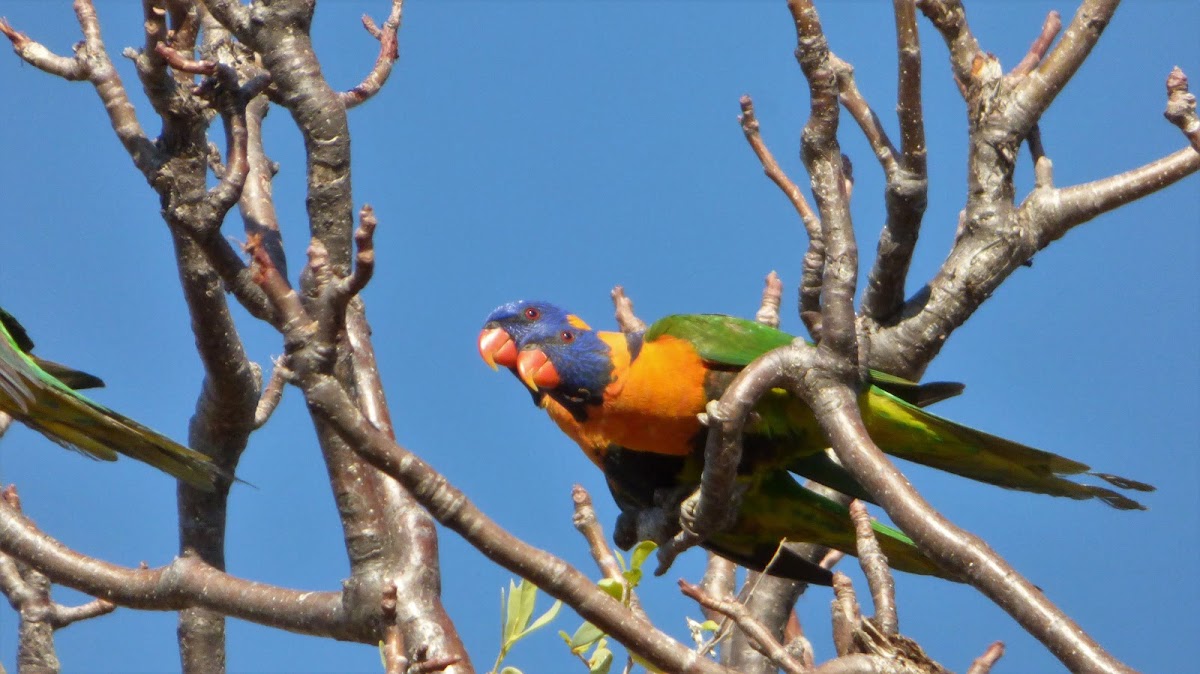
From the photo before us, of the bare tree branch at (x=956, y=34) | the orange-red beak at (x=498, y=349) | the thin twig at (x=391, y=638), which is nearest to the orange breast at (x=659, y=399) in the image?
the orange-red beak at (x=498, y=349)

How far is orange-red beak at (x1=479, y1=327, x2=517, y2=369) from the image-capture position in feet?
12.1

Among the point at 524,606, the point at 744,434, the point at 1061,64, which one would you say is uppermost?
the point at 1061,64

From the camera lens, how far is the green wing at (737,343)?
3109mm

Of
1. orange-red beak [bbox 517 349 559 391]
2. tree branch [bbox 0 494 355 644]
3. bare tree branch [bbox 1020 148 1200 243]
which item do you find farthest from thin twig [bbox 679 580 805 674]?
bare tree branch [bbox 1020 148 1200 243]

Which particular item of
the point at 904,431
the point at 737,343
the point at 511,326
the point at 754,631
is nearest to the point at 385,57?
the point at 511,326

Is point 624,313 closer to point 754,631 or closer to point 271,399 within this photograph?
point 271,399

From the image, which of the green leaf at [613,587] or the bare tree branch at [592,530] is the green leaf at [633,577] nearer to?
the green leaf at [613,587]

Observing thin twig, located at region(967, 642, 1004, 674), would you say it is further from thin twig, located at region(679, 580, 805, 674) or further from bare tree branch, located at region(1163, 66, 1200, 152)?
bare tree branch, located at region(1163, 66, 1200, 152)

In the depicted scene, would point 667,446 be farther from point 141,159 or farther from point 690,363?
point 141,159

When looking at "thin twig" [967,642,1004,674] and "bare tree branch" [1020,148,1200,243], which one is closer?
"thin twig" [967,642,1004,674]

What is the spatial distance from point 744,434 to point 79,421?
67.4 inches

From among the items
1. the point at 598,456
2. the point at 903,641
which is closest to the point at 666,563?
the point at 598,456

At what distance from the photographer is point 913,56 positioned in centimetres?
289

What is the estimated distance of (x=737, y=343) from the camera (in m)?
3.27
